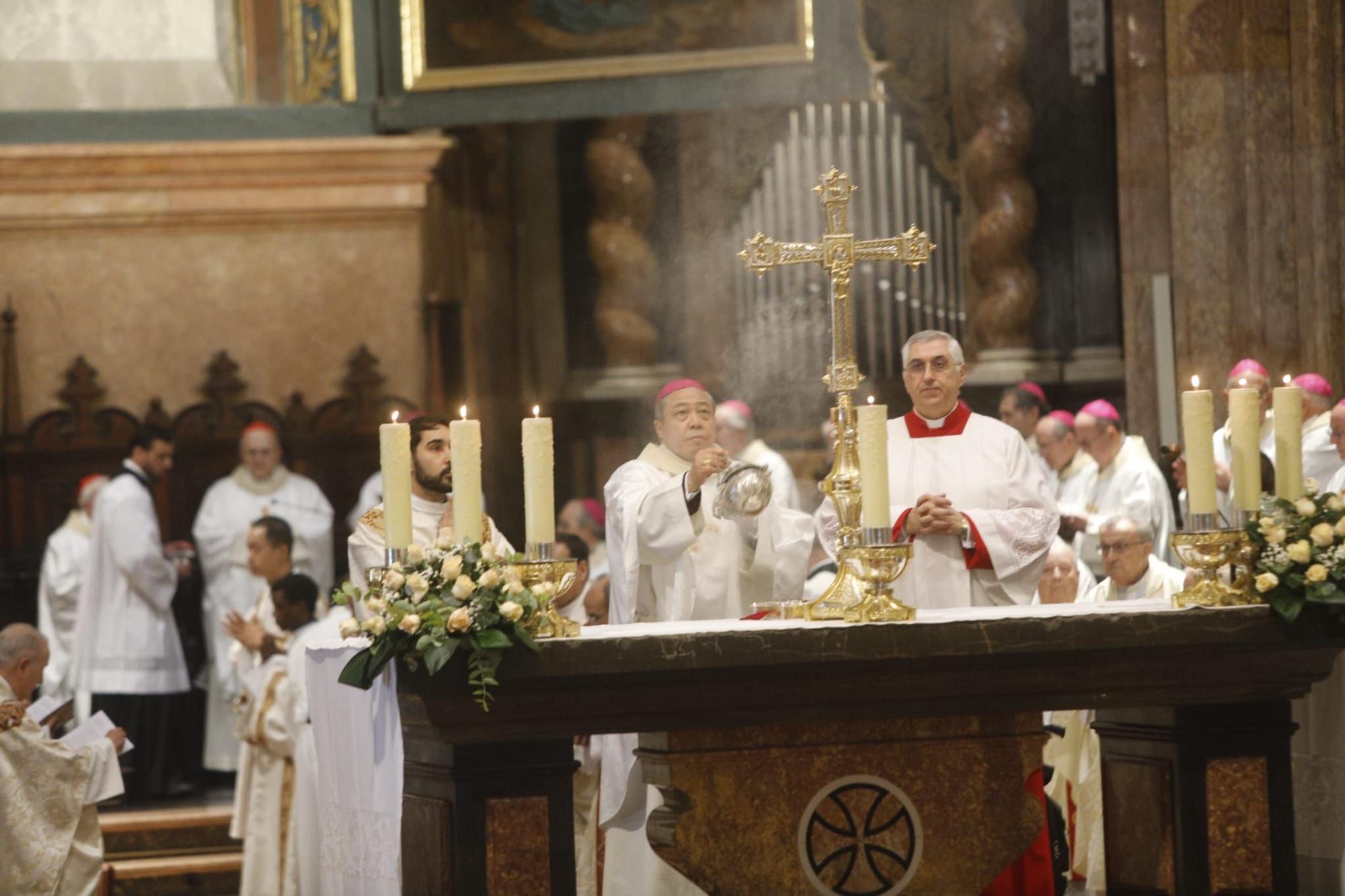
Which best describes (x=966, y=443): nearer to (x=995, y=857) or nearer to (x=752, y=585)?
Result: (x=752, y=585)

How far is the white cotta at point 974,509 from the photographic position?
568 cm

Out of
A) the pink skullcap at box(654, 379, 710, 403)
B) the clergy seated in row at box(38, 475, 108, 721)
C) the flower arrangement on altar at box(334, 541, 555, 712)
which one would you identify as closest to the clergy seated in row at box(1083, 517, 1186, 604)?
the pink skullcap at box(654, 379, 710, 403)

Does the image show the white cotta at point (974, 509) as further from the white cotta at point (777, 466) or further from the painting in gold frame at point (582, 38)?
the painting in gold frame at point (582, 38)

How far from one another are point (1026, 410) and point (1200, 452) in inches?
197

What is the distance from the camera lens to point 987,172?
433 inches

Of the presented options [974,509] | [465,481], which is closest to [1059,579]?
[974,509]

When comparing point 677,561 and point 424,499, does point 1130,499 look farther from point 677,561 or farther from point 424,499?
point 424,499

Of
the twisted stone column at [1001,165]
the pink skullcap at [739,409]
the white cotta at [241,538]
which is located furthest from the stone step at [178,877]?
the twisted stone column at [1001,165]

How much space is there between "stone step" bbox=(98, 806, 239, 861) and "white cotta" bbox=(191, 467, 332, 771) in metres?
1.27

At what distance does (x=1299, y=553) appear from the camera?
4.62m

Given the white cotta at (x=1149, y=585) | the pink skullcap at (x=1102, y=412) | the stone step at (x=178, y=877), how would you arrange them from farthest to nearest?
the pink skullcap at (x=1102, y=412) → the stone step at (x=178, y=877) → the white cotta at (x=1149, y=585)

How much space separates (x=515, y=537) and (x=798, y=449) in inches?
65.5

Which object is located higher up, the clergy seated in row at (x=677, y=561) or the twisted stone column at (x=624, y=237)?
the twisted stone column at (x=624, y=237)

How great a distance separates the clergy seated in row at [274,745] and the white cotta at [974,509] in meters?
2.14
